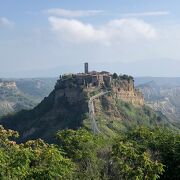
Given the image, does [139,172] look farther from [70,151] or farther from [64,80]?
[64,80]

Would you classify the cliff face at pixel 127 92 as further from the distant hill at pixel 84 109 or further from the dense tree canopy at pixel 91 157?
the dense tree canopy at pixel 91 157

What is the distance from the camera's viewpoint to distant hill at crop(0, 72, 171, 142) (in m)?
122

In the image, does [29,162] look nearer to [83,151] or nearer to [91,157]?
[91,157]

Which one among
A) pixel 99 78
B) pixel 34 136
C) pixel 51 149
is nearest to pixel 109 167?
pixel 51 149

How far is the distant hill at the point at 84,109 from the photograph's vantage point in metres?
122

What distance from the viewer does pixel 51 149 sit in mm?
25453

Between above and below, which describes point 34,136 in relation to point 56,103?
below

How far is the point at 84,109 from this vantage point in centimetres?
12250

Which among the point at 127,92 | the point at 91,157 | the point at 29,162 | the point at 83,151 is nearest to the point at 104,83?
the point at 127,92

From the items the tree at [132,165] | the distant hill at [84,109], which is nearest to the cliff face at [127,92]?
the distant hill at [84,109]

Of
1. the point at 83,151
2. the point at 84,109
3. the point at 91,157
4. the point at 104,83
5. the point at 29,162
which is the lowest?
the point at 84,109

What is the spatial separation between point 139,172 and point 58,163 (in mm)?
4732

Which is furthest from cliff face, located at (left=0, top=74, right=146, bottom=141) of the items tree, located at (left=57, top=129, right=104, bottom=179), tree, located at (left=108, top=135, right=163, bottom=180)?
tree, located at (left=108, top=135, right=163, bottom=180)

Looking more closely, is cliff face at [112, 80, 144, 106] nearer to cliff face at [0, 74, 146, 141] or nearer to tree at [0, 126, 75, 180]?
cliff face at [0, 74, 146, 141]
